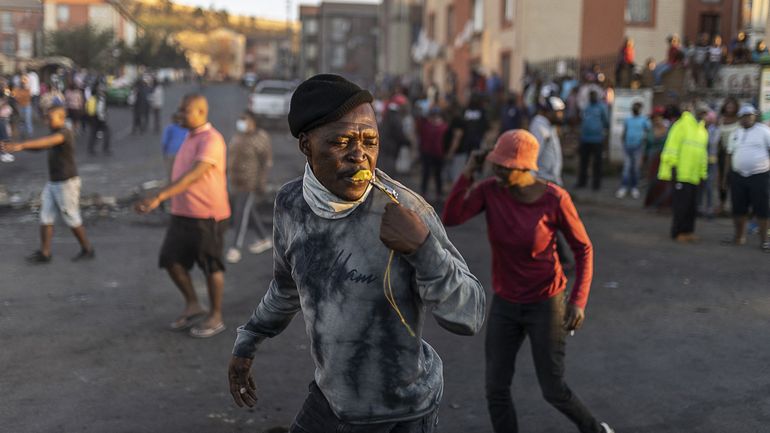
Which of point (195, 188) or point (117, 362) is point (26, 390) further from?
point (195, 188)

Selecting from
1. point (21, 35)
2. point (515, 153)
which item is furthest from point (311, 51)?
point (515, 153)

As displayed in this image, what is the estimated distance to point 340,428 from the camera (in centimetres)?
253

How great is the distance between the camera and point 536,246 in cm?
422

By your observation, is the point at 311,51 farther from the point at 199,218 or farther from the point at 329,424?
the point at 329,424

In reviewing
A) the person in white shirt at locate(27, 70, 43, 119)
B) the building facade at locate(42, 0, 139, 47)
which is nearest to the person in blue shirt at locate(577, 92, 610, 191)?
the person in white shirt at locate(27, 70, 43, 119)

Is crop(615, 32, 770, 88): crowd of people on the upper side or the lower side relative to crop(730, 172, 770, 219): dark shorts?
upper

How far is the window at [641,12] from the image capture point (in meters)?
29.7

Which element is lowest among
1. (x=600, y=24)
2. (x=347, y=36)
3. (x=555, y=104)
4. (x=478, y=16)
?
(x=555, y=104)

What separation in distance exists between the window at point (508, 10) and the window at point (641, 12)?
14.4 feet

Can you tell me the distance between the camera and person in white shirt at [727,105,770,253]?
35.1 ft

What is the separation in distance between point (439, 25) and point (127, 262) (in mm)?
35454

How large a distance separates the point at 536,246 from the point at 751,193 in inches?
313

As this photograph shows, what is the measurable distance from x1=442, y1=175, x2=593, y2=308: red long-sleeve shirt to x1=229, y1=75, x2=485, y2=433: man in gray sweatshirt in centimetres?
170

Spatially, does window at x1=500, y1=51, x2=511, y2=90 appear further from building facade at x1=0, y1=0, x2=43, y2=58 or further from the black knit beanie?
the black knit beanie
